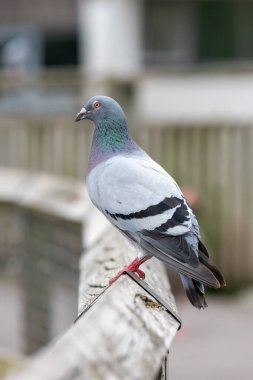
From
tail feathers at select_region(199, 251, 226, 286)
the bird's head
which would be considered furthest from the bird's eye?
tail feathers at select_region(199, 251, 226, 286)

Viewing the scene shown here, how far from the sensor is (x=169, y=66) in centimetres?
2175

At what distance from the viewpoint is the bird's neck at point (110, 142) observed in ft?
13.8

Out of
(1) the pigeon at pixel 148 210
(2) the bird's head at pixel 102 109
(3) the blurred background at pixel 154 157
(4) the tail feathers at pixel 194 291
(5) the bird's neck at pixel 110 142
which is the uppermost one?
(2) the bird's head at pixel 102 109

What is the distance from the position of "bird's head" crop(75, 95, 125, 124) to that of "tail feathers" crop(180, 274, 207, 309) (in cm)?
82

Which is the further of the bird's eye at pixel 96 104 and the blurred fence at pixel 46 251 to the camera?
the blurred fence at pixel 46 251

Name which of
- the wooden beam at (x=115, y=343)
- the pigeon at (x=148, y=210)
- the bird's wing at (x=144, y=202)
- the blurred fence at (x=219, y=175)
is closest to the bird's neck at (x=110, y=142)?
the pigeon at (x=148, y=210)

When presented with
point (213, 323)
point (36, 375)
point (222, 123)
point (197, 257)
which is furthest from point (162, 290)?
point (222, 123)

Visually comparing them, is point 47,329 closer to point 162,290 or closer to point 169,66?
point 162,290

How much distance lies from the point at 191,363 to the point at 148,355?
532 cm

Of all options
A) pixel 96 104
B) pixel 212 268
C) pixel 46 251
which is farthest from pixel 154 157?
pixel 212 268

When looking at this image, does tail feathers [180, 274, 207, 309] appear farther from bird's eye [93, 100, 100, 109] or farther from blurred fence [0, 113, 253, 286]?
blurred fence [0, 113, 253, 286]

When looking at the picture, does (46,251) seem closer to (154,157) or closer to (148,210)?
(154,157)

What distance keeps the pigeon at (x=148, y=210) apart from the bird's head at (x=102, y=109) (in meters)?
0.09

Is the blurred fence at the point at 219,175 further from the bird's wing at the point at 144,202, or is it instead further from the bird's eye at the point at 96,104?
the bird's wing at the point at 144,202
